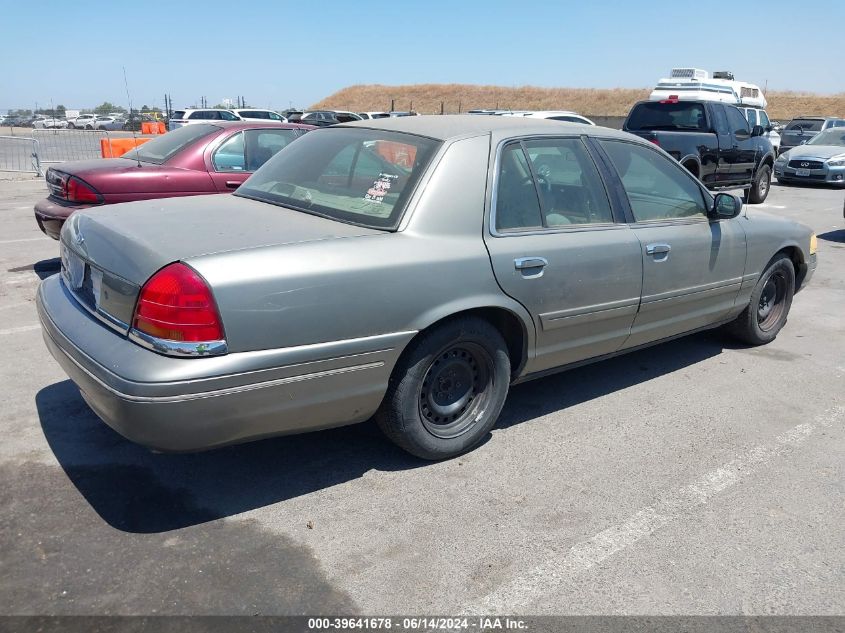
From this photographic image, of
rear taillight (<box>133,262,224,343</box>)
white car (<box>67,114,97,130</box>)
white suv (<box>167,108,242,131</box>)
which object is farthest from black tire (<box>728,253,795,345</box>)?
white car (<box>67,114,97,130</box>)

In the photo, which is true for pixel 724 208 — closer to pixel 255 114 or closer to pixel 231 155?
pixel 231 155

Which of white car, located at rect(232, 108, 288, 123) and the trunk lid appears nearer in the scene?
the trunk lid

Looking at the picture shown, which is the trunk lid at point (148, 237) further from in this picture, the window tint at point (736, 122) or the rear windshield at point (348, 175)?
the window tint at point (736, 122)

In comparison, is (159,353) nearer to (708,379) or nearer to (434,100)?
(708,379)

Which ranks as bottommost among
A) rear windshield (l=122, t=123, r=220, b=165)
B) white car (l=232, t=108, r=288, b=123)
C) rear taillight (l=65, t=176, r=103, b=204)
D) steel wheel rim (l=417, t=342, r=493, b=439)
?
steel wheel rim (l=417, t=342, r=493, b=439)

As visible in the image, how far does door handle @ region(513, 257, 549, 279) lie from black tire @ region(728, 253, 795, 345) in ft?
→ 7.83

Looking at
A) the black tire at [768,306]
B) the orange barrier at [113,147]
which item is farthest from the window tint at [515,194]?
the orange barrier at [113,147]

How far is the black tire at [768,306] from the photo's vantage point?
5.43 meters

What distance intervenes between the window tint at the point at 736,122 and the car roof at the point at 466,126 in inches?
396

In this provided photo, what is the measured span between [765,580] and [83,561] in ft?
8.55

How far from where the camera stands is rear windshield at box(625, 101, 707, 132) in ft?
41.5

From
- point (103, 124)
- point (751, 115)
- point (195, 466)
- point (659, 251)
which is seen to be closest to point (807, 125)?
point (751, 115)

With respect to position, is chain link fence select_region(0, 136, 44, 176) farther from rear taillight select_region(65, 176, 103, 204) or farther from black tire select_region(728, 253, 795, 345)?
black tire select_region(728, 253, 795, 345)

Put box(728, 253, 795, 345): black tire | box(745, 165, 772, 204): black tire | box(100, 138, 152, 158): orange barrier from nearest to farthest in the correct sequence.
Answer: box(728, 253, 795, 345): black tire
box(745, 165, 772, 204): black tire
box(100, 138, 152, 158): orange barrier
